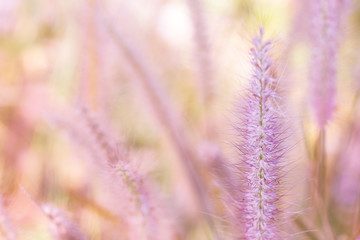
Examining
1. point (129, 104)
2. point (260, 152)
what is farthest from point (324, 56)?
point (129, 104)

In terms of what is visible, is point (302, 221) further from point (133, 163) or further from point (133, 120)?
point (133, 120)

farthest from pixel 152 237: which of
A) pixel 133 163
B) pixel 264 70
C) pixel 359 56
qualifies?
pixel 359 56

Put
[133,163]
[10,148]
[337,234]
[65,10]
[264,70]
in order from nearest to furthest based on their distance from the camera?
[264,70]
[133,163]
[337,234]
[10,148]
[65,10]

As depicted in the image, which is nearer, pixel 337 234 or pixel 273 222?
pixel 273 222

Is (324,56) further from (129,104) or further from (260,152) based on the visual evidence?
(129,104)

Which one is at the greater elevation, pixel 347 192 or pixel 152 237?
pixel 152 237
